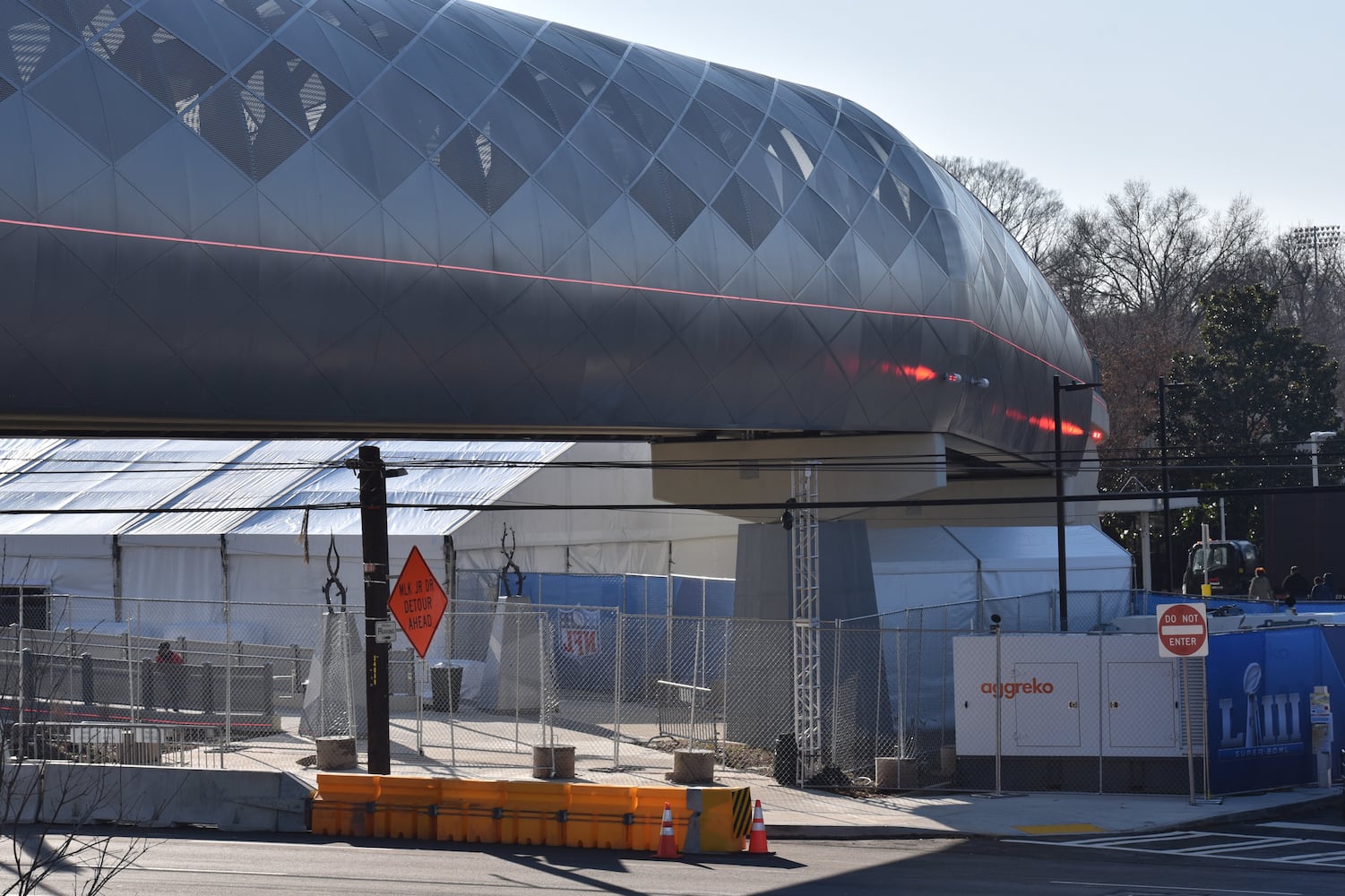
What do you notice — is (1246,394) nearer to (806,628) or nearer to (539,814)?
(806,628)

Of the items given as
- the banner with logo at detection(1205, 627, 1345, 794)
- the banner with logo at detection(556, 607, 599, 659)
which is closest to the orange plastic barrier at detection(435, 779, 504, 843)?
the banner with logo at detection(1205, 627, 1345, 794)

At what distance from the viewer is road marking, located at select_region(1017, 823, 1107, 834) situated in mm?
15656

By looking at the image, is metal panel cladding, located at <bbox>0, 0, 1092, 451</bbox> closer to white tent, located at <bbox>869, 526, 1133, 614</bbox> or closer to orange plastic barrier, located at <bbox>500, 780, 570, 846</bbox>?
white tent, located at <bbox>869, 526, 1133, 614</bbox>

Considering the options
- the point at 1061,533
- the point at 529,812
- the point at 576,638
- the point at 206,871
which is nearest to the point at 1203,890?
the point at 529,812

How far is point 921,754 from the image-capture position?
2039cm

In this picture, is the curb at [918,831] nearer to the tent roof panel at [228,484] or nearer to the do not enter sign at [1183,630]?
the do not enter sign at [1183,630]

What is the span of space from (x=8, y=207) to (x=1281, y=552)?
38158 millimetres

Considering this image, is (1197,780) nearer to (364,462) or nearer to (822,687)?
(822,687)

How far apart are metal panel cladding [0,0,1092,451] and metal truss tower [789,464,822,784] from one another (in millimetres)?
1578

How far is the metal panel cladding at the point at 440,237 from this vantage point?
1597cm

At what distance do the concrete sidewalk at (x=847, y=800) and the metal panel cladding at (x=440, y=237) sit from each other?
4.75 metres

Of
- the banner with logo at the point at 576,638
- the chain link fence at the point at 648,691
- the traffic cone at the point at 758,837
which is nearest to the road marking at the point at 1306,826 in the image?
the chain link fence at the point at 648,691

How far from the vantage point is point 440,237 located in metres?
18.4

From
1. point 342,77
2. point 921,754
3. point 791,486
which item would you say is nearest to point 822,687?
point 921,754
